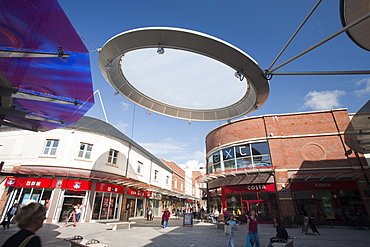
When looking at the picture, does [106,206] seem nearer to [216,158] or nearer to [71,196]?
[71,196]

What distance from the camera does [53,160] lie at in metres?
17.7

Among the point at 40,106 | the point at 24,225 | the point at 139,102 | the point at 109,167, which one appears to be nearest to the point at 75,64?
the point at 40,106

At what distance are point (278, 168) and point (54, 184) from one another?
21.4 metres

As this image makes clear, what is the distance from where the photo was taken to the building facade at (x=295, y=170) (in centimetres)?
1828

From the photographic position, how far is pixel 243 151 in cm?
2239

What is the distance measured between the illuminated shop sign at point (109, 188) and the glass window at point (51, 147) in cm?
517

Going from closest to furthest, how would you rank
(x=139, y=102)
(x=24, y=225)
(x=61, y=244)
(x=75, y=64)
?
1. (x=24, y=225)
2. (x=75, y=64)
3. (x=61, y=244)
4. (x=139, y=102)

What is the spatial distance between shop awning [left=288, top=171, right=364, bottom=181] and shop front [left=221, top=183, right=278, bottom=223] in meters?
2.52

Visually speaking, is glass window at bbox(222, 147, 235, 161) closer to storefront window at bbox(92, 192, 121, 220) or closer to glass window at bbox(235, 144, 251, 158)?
glass window at bbox(235, 144, 251, 158)

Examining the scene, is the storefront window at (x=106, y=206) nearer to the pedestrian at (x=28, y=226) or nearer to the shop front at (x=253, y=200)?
the shop front at (x=253, y=200)

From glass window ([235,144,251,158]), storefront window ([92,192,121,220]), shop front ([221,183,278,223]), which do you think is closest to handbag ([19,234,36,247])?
storefront window ([92,192,121,220])

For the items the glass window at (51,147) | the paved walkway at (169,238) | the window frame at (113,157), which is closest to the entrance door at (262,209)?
the paved walkway at (169,238)

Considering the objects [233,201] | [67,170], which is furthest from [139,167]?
[233,201]

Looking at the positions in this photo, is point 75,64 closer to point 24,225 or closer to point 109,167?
point 24,225
